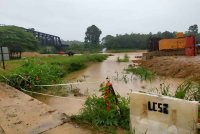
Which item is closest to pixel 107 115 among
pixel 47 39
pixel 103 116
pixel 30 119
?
pixel 103 116

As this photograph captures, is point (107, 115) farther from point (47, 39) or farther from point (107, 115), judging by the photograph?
point (47, 39)

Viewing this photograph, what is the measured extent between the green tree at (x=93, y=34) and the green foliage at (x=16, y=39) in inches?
1514

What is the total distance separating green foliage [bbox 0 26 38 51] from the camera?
119 ft

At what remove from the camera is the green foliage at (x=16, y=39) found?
119ft

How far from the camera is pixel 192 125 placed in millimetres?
3367

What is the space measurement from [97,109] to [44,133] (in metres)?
1.08

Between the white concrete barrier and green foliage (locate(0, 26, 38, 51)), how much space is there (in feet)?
111

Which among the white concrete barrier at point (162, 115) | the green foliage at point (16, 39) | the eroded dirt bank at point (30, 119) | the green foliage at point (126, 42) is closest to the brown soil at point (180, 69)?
the eroded dirt bank at point (30, 119)

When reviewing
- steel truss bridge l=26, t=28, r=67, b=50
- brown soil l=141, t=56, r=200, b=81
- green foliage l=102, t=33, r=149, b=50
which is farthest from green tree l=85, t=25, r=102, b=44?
brown soil l=141, t=56, r=200, b=81

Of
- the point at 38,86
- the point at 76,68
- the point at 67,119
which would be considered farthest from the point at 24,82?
the point at 76,68

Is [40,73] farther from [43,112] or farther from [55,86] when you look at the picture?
[43,112]

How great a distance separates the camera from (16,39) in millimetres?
37312

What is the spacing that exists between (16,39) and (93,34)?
148 ft

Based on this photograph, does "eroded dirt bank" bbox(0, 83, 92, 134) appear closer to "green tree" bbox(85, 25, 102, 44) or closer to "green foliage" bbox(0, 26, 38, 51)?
"green foliage" bbox(0, 26, 38, 51)
